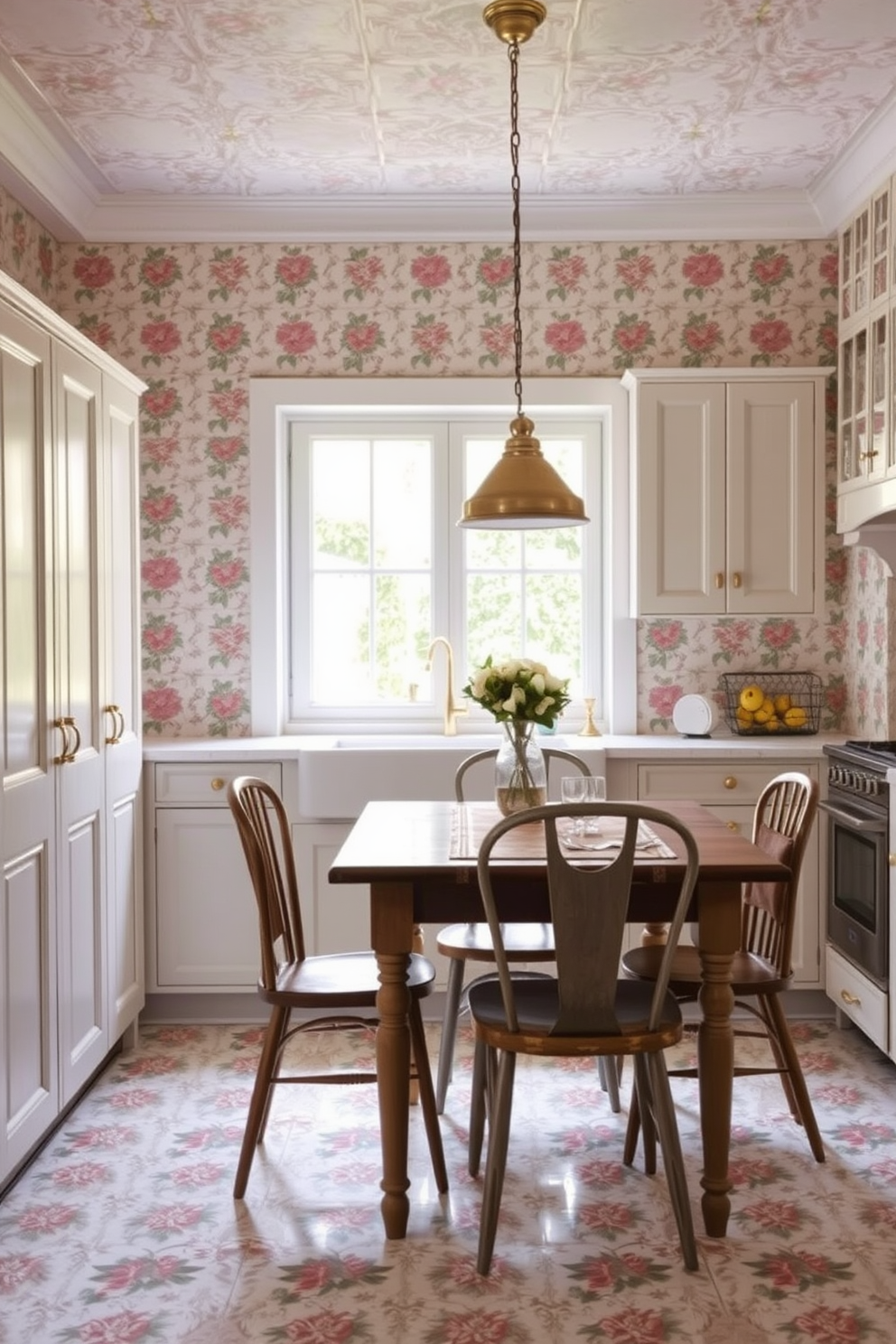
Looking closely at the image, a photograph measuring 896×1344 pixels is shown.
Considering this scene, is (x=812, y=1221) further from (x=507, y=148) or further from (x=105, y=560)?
(x=507, y=148)

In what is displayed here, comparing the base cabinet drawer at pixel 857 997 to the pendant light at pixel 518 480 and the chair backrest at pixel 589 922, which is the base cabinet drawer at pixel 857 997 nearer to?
the chair backrest at pixel 589 922

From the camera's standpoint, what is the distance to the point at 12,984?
2705mm

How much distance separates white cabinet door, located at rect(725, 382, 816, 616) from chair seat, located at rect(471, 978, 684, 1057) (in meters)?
1.91

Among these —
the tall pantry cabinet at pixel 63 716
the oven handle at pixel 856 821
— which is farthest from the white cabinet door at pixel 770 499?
the tall pantry cabinet at pixel 63 716

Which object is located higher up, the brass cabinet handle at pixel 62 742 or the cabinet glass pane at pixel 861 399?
the cabinet glass pane at pixel 861 399

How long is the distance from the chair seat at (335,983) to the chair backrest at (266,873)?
0.05 m

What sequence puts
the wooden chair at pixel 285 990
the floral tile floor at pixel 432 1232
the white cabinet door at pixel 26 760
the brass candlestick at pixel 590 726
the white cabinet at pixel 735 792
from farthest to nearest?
1. the brass candlestick at pixel 590 726
2. the white cabinet at pixel 735 792
3. the wooden chair at pixel 285 990
4. the white cabinet door at pixel 26 760
5. the floral tile floor at pixel 432 1232

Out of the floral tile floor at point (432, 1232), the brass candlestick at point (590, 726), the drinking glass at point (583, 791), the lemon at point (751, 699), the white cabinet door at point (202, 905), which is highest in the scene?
the lemon at point (751, 699)

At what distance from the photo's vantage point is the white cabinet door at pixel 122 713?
11.5ft

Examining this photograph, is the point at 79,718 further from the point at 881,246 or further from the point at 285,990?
the point at 881,246

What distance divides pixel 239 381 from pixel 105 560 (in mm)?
1180

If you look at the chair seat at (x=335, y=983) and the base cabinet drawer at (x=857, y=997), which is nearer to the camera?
the chair seat at (x=335, y=983)

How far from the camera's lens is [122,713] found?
367 cm

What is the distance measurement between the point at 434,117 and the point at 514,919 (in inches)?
90.5
